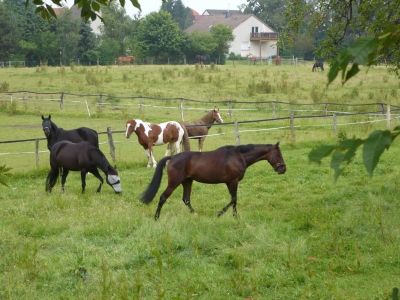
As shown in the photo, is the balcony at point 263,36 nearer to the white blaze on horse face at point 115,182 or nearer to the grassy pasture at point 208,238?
the grassy pasture at point 208,238

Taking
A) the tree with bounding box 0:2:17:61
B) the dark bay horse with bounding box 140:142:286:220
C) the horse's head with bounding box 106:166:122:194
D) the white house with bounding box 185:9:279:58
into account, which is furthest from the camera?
the white house with bounding box 185:9:279:58

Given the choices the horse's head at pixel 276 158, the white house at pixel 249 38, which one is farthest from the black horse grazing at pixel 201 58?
the horse's head at pixel 276 158

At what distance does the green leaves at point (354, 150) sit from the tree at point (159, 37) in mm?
54066

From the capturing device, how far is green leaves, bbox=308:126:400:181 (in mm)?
1549

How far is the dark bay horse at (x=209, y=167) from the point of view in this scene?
8461 mm

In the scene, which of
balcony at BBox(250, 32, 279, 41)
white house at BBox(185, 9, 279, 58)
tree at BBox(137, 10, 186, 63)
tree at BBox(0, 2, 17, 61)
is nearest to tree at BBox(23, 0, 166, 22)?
tree at BBox(0, 2, 17, 61)

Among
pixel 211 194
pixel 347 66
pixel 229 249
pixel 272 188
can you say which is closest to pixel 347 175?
pixel 272 188

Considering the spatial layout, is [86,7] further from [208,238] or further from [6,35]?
[6,35]

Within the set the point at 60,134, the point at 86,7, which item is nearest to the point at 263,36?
the point at 60,134

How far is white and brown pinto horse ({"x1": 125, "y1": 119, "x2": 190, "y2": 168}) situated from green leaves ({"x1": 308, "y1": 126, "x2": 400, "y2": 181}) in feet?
41.7

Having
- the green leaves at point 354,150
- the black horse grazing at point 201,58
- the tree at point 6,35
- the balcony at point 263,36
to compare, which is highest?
the balcony at point 263,36

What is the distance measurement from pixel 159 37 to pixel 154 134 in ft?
137

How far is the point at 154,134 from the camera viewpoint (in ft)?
48.0

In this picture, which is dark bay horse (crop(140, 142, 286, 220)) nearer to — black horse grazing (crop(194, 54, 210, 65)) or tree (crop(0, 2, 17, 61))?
tree (crop(0, 2, 17, 61))
